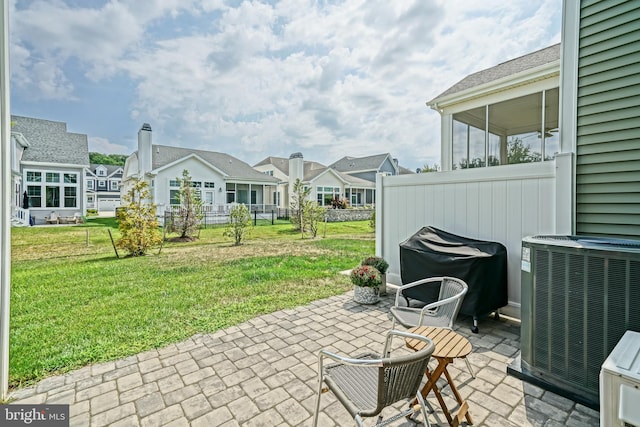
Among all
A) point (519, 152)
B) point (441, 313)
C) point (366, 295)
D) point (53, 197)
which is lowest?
point (366, 295)

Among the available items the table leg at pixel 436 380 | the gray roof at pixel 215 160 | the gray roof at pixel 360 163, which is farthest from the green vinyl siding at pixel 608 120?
the gray roof at pixel 360 163

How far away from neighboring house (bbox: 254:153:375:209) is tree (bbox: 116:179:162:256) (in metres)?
17.6

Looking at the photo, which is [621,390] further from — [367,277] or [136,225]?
[136,225]

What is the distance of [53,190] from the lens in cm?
1969

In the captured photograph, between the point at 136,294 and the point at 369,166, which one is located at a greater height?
the point at 369,166

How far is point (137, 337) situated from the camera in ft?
11.8

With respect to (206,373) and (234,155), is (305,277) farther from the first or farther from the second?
(234,155)

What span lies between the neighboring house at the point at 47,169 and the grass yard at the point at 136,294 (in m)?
12.4

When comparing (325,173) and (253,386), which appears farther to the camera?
(325,173)

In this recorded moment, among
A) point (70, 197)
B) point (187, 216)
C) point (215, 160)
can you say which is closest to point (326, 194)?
point (215, 160)

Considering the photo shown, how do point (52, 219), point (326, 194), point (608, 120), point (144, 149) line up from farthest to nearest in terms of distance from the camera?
point (326, 194) < point (144, 149) < point (52, 219) < point (608, 120)

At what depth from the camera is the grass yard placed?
11.2 ft

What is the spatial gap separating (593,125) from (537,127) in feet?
16.3

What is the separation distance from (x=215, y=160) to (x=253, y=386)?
24.9m
